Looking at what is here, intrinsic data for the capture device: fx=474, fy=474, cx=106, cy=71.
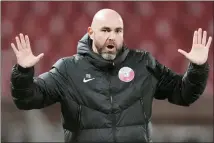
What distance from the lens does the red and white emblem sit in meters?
1.34

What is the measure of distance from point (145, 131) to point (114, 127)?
0.31 feet

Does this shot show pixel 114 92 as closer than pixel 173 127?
Yes

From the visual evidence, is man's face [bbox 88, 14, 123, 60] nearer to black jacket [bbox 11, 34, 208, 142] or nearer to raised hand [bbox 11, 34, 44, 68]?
black jacket [bbox 11, 34, 208, 142]

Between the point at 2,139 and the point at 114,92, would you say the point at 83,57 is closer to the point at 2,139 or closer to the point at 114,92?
the point at 114,92

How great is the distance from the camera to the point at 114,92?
1.32 meters

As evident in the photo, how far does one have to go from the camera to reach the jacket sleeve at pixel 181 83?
52.6 inches

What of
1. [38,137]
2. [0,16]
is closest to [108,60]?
[38,137]

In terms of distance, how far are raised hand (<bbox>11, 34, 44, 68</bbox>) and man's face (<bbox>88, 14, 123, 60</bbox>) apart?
0.19 m

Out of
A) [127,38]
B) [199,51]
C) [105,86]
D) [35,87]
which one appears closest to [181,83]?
[199,51]

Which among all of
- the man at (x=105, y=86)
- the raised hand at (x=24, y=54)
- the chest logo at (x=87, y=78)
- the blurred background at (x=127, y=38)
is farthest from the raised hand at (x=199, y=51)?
the blurred background at (x=127, y=38)

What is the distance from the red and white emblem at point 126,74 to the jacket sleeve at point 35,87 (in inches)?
6.4

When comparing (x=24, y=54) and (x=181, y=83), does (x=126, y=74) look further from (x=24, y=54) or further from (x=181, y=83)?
(x=24, y=54)

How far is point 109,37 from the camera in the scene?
1329 mm

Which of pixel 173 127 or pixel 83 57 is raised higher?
pixel 83 57
